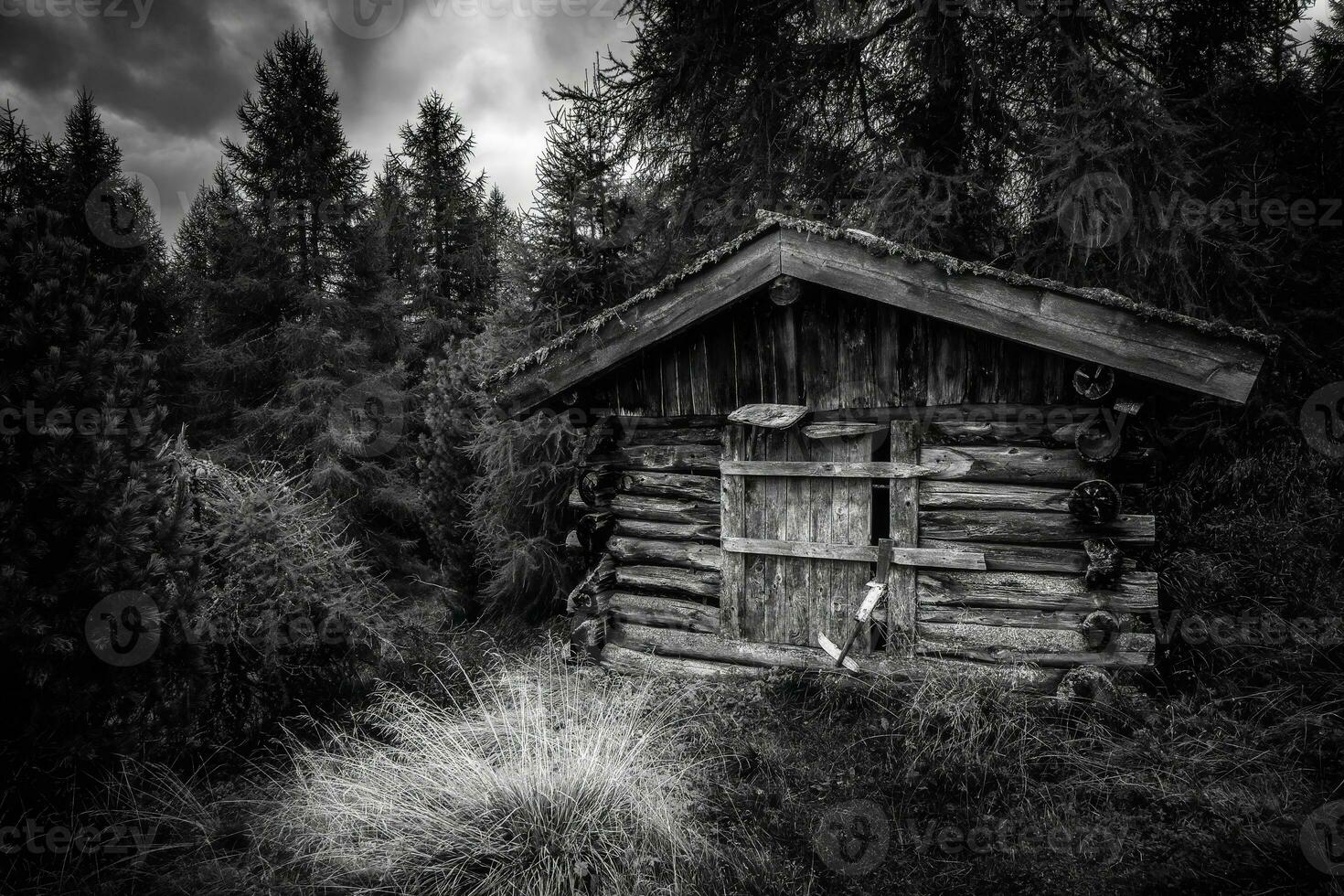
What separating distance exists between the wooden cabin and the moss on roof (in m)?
0.02

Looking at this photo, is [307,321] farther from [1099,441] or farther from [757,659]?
[1099,441]

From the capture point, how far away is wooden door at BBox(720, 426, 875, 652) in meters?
5.33

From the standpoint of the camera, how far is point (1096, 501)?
180 inches

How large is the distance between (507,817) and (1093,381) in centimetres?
464

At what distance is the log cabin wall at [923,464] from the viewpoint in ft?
15.6

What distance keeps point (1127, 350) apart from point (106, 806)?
6.78 m

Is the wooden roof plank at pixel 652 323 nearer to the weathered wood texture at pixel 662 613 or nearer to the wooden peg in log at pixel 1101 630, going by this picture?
the weathered wood texture at pixel 662 613

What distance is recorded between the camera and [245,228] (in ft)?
46.0

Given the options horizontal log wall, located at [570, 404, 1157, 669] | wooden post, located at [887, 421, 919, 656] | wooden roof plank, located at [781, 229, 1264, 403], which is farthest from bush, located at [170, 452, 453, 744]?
wooden roof plank, located at [781, 229, 1264, 403]

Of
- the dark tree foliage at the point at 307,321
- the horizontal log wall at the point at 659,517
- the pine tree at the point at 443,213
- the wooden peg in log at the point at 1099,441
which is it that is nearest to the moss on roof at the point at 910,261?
the wooden peg in log at the point at 1099,441

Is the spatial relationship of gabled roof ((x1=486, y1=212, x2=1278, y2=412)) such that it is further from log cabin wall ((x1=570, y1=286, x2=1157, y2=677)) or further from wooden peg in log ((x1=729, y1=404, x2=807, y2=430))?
wooden peg in log ((x1=729, y1=404, x2=807, y2=430))

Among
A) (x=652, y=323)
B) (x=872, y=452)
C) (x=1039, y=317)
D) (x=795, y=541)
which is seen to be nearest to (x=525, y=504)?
(x=652, y=323)

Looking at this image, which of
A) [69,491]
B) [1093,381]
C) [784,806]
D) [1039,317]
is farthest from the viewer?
[1093,381]

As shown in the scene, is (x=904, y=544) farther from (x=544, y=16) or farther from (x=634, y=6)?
(x=634, y=6)
